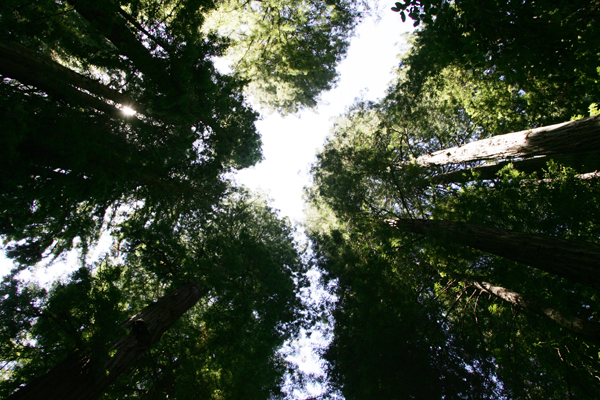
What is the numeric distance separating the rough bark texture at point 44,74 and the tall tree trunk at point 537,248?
7997 mm

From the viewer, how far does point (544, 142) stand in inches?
177

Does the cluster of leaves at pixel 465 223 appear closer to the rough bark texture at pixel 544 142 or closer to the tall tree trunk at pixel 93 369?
the rough bark texture at pixel 544 142

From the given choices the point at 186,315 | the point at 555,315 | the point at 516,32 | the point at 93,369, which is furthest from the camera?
the point at 186,315

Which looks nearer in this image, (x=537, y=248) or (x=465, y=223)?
(x=537, y=248)

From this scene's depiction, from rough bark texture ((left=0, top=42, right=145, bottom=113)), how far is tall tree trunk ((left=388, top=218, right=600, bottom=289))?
7997 millimetres

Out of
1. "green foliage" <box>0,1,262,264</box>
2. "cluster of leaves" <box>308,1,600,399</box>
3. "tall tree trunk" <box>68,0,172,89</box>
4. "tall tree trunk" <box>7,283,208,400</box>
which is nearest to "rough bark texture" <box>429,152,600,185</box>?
"cluster of leaves" <box>308,1,600,399</box>

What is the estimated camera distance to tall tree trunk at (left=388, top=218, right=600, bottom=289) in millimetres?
2931

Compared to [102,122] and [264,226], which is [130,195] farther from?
[264,226]

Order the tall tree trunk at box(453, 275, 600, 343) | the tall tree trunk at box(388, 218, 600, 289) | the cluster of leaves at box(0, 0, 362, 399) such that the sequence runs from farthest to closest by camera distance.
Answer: the cluster of leaves at box(0, 0, 362, 399) → the tall tree trunk at box(453, 275, 600, 343) → the tall tree trunk at box(388, 218, 600, 289)

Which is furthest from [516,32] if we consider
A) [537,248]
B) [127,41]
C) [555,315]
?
[127,41]

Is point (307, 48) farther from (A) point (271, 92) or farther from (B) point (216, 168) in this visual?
(B) point (216, 168)

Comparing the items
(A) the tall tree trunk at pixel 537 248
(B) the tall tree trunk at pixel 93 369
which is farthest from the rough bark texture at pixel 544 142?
(B) the tall tree trunk at pixel 93 369

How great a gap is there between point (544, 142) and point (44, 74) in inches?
379

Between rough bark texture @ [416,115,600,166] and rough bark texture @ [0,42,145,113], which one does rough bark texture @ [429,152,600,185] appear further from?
rough bark texture @ [0,42,145,113]
